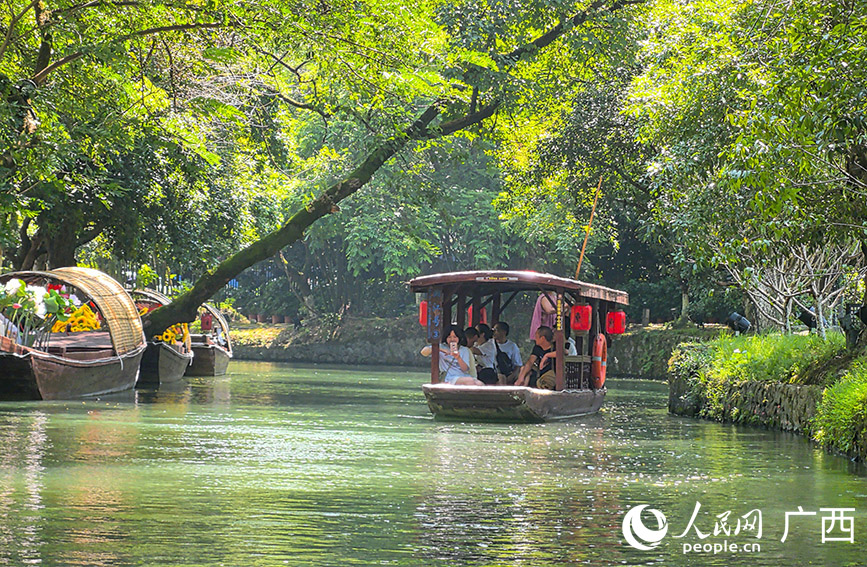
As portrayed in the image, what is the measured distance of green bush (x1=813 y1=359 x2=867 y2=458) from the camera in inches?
526

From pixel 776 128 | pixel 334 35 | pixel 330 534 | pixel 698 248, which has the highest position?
pixel 334 35

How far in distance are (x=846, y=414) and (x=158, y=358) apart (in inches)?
675

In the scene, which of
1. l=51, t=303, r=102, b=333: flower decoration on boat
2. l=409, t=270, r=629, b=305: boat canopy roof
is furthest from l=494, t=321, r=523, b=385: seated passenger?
l=51, t=303, r=102, b=333: flower decoration on boat

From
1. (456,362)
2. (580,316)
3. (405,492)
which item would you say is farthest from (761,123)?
(456,362)

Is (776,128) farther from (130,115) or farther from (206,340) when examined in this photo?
(206,340)

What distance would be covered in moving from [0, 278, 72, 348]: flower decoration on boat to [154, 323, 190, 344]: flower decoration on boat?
23.2 feet

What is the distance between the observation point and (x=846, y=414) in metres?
13.9

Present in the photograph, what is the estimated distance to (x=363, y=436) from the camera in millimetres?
15594

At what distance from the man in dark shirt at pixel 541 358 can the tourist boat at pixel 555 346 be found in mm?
303

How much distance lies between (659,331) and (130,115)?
23354 mm

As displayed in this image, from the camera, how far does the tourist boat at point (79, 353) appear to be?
19.2 meters

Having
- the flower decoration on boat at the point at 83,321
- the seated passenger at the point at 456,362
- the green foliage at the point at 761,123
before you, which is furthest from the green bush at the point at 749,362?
the flower decoration on boat at the point at 83,321

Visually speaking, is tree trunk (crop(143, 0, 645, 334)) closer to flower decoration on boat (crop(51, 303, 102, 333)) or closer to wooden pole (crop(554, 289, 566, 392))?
flower decoration on boat (crop(51, 303, 102, 333))

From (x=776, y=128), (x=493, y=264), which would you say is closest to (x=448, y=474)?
(x=776, y=128)
